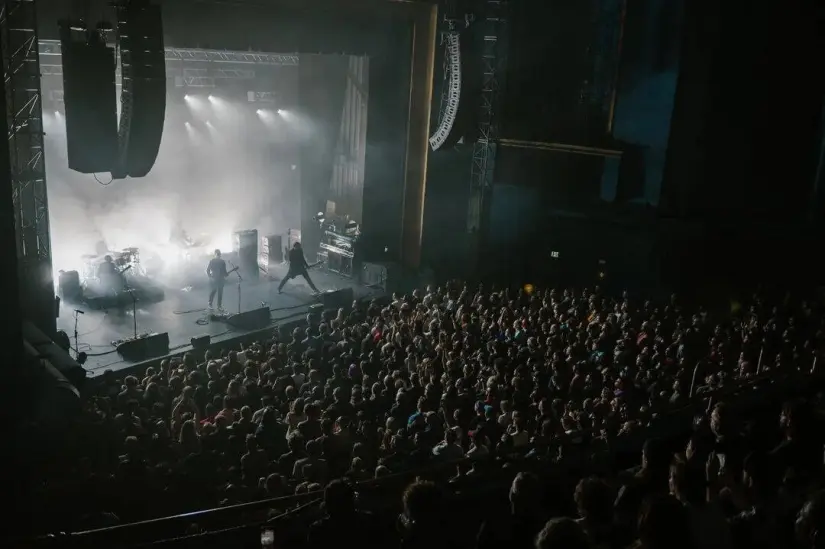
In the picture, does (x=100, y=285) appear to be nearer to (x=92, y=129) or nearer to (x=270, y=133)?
(x=92, y=129)

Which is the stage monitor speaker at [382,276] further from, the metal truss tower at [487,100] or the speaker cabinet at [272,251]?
the speaker cabinet at [272,251]

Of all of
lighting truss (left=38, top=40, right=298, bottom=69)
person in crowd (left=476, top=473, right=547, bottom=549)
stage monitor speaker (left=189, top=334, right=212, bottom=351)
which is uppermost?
lighting truss (left=38, top=40, right=298, bottom=69)

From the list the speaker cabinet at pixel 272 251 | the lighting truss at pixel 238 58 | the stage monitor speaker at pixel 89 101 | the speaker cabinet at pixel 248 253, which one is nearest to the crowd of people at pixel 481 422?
the stage monitor speaker at pixel 89 101

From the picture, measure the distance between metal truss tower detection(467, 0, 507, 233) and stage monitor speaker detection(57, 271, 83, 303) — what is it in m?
8.17

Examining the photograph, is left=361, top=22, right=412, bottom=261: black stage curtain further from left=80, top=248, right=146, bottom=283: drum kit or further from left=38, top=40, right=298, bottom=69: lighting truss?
left=80, top=248, right=146, bottom=283: drum kit

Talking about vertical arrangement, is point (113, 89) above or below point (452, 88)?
below

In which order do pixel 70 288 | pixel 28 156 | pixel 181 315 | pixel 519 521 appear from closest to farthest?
1. pixel 519 521
2. pixel 28 156
3. pixel 181 315
4. pixel 70 288

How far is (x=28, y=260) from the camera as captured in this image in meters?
10.2

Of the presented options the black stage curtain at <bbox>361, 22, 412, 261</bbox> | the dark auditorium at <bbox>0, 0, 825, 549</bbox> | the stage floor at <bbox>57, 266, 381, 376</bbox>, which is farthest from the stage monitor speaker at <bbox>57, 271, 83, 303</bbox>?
the black stage curtain at <bbox>361, 22, 412, 261</bbox>

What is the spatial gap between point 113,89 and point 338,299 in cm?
643

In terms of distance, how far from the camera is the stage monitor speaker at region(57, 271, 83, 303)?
1358 centimetres

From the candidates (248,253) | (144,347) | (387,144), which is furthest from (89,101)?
(387,144)

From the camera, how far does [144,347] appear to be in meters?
11.0

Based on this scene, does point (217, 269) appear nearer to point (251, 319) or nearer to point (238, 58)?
point (251, 319)
